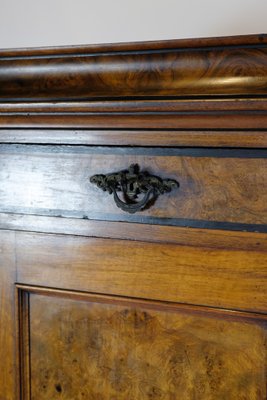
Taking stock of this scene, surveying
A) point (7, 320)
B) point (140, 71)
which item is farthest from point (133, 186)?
point (7, 320)

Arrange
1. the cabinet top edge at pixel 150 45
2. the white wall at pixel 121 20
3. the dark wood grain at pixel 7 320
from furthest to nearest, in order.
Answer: the white wall at pixel 121 20
the dark wood grain at pixel 7 320
the cabinet top edge at pixel 150 45

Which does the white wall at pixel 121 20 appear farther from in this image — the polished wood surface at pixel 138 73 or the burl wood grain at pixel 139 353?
the burl wood grain at pixel 139 353

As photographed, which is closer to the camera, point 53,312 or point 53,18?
point 53,312

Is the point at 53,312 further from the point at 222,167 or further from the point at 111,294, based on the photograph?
the point at 222,167

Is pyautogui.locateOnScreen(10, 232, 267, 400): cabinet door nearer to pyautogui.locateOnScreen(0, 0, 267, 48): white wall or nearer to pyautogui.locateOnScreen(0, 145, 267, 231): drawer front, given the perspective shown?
pyautogui.locateOnScreen(0, 145, 267, 231): drawer front

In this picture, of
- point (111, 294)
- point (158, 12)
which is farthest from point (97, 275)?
point (158, 12)

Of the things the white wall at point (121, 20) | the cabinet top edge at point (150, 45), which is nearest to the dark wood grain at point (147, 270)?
the cabinet top edge at point (150, 45)

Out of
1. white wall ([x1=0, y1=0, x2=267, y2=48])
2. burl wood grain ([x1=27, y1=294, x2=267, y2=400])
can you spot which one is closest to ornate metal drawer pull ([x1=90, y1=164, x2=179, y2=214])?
burl wood grain ([x1=27, y1=294, x2=267, y2=400])

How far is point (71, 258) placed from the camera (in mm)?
623

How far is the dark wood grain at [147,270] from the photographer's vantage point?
55 centimetres

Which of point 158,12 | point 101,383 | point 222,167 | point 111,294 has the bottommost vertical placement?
point 101,383

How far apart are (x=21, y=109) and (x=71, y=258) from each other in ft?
0.63

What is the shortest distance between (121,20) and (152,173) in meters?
0.57

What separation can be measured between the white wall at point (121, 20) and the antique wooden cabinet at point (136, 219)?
0.46 meters
